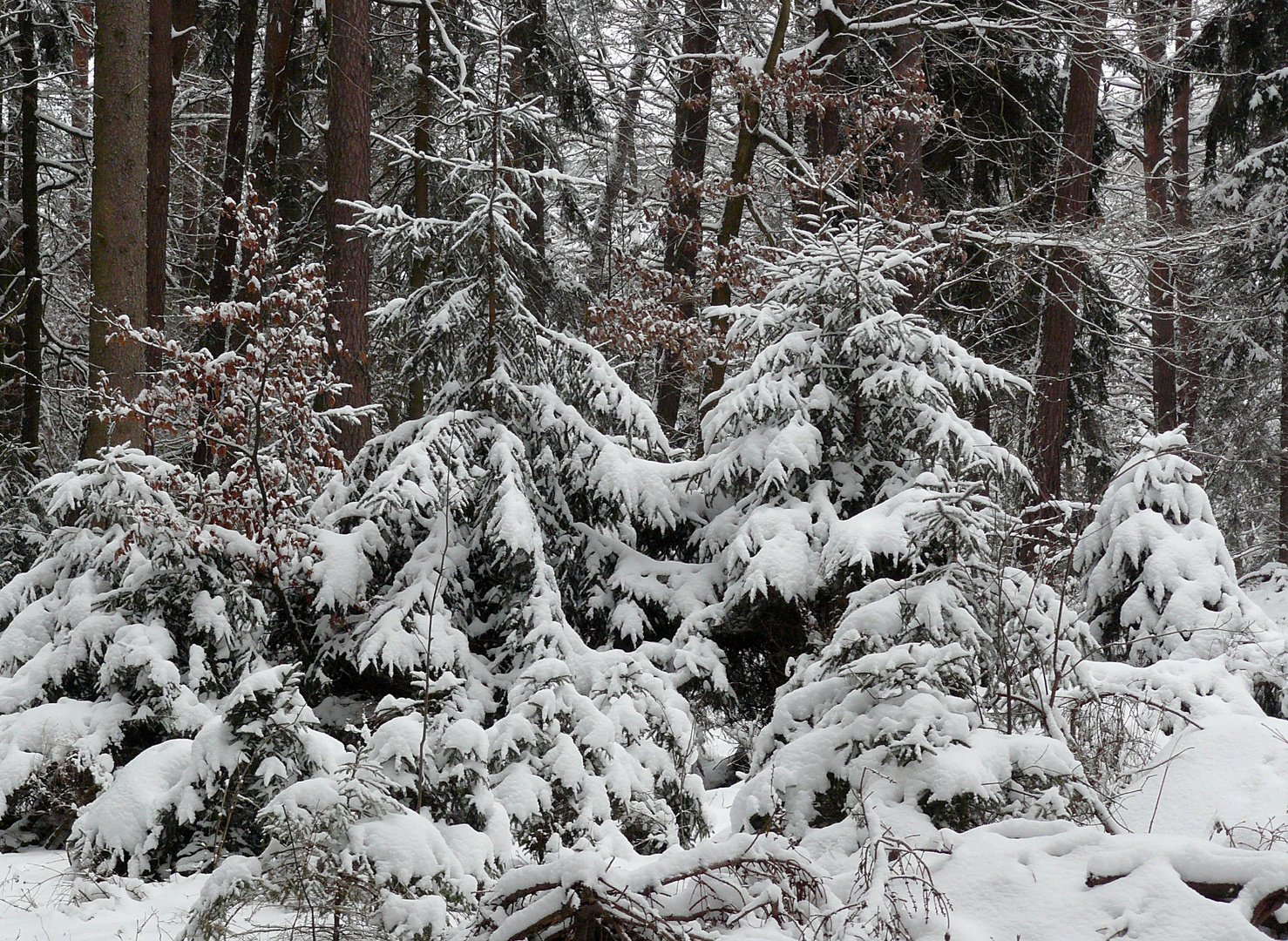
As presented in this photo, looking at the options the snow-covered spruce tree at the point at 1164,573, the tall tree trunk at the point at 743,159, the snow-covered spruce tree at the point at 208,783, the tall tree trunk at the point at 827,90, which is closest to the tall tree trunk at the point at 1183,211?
the tall tree trunk at the point at 827,90

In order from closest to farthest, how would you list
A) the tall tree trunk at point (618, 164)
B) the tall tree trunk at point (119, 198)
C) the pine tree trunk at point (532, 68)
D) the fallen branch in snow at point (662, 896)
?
1. the fallen branch in snow at point (662, 896)
2. the tall tree trunk at point (119, 198)
3. the pine tree trunk at point (532, 68)
4. the tall tree trunk at point (618, 164)

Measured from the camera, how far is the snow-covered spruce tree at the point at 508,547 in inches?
175

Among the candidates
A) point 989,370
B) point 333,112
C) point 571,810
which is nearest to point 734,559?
point 571,810

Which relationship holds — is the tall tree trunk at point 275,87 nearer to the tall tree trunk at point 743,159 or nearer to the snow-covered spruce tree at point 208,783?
the tall tree trunk at point 743,159

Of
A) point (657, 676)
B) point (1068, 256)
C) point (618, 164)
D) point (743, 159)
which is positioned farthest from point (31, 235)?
point (1068, 256)

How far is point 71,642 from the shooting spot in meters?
5.18

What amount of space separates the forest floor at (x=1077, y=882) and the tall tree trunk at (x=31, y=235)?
8.40 m

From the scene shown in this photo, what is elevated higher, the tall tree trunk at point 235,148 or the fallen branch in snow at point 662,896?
the tall tree trunk at point 235,148

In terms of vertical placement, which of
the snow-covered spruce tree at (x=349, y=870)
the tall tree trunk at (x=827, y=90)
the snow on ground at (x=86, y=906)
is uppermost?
the tall tree trunk at (x=827, y=90)

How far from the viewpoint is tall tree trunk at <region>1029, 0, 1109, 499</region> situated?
37.7 ft

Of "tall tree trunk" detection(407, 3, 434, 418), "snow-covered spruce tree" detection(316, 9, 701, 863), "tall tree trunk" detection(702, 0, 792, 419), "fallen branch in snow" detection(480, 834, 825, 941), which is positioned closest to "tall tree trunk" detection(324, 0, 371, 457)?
"tall tree trunk" detection(407, 3, 434, 418)

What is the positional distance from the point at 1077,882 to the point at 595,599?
3.73m

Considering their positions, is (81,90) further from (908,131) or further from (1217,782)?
(1217,782)

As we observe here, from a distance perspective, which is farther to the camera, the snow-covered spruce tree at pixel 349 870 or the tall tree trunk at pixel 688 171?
the tall tree trunk at pixel 688 171
